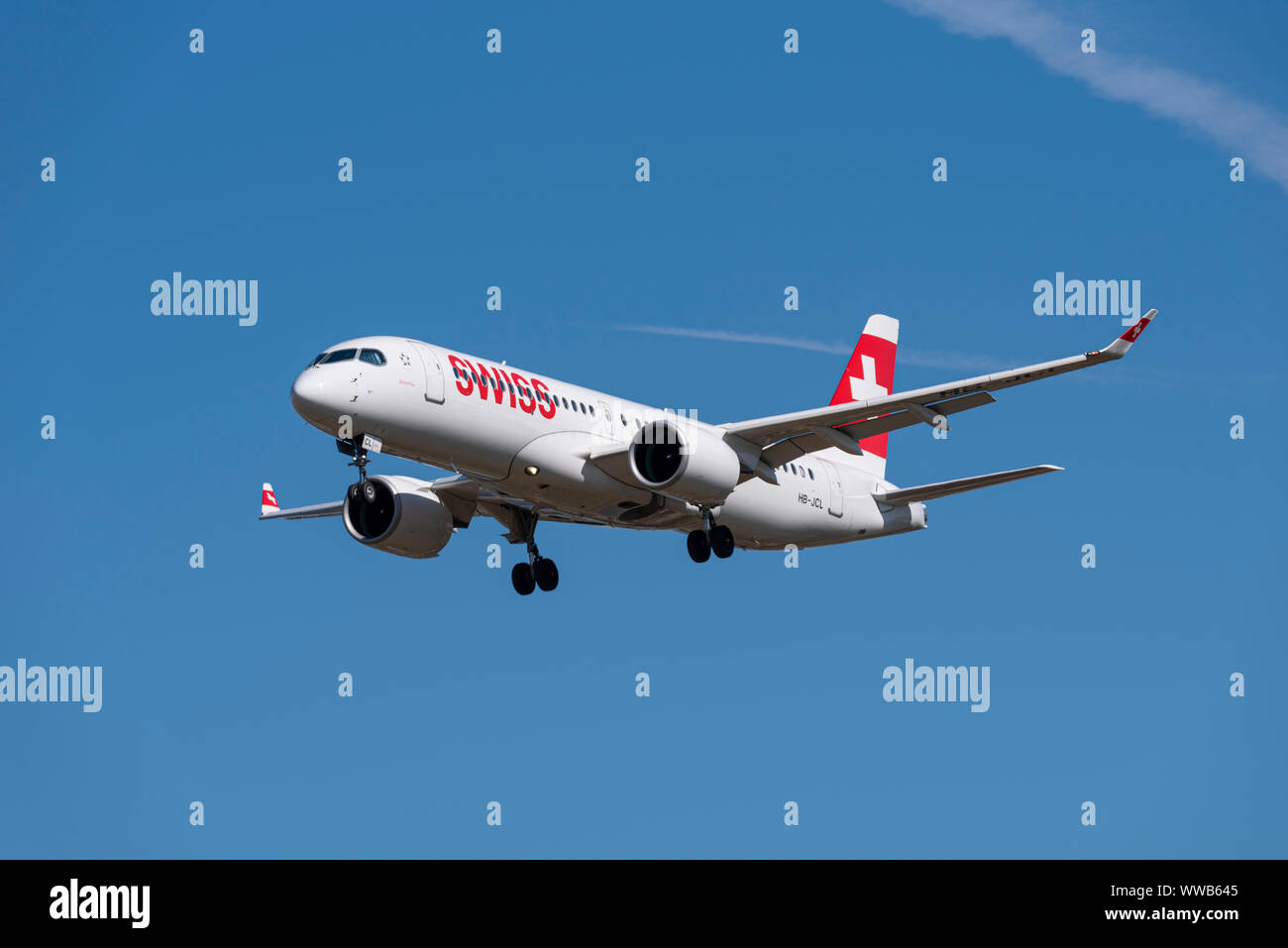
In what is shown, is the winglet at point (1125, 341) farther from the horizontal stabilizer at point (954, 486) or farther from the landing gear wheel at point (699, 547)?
the landing gear wheel at point (699, 547)

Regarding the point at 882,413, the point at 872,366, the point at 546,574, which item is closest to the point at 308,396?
the point at 546,574

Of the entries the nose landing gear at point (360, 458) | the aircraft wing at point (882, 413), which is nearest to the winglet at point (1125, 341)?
the aircraft wing at point (882, 413)

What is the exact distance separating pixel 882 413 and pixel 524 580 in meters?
11.6

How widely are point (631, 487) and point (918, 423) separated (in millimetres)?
7560

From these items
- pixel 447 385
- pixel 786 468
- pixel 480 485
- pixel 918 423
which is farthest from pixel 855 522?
pixel 447 385

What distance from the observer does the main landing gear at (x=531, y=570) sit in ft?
167

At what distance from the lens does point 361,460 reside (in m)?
43.2

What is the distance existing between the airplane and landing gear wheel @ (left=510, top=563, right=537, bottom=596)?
0.04 metres

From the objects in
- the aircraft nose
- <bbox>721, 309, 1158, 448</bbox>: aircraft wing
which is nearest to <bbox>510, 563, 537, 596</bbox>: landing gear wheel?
<bbox>721, 309, 1158, 448</bbox>: aircraft wing

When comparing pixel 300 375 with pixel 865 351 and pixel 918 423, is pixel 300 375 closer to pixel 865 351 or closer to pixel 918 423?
pixel 918 423

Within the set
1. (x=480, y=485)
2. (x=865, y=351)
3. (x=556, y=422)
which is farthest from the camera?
(x=865, y=351)

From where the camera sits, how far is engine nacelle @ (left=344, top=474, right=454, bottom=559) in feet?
159
